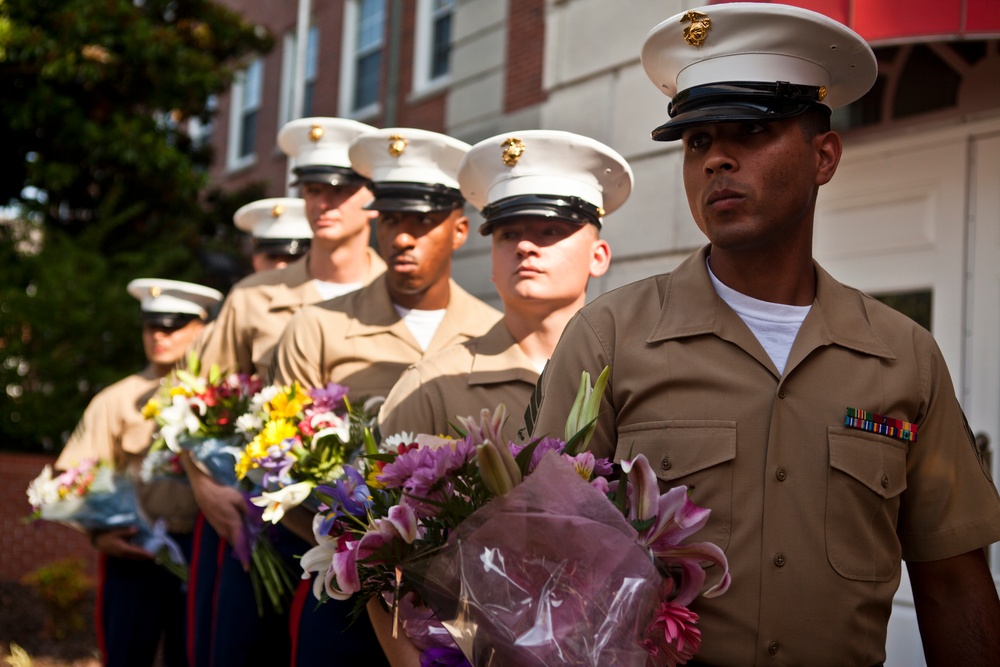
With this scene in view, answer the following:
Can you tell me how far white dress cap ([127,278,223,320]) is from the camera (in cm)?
712

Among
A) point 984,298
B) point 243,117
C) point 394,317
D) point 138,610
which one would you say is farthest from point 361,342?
point 243,117

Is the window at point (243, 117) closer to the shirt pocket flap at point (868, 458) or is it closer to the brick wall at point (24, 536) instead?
the brick wall at point (24, 536)

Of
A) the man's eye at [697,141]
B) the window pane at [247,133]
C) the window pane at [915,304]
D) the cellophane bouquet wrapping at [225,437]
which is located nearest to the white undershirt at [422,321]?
the cellophane bouquet wrapping at [225,437]

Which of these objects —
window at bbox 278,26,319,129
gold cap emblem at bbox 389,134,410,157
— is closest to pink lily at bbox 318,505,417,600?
gold cap emblem at bbox 389,134,410,157

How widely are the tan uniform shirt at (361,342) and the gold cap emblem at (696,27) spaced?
2.08 m

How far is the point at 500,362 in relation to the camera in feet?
12.3

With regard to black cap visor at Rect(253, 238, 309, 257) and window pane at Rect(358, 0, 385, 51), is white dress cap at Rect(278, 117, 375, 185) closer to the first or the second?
black cap visor at Rect(253, 238, 309, 257)

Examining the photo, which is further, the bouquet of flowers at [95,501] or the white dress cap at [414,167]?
the bouquet of flowers at [95,501]

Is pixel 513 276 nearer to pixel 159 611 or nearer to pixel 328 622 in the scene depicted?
pixel 328 622

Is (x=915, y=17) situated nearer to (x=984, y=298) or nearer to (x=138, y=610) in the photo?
(x=984, y=298)

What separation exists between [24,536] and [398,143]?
8.38 metres

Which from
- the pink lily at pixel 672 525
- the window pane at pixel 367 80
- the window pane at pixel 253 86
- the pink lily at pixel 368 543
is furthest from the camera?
the window pane at pixel 253 86

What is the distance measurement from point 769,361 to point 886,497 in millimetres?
377

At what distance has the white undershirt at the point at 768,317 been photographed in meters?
2.61
